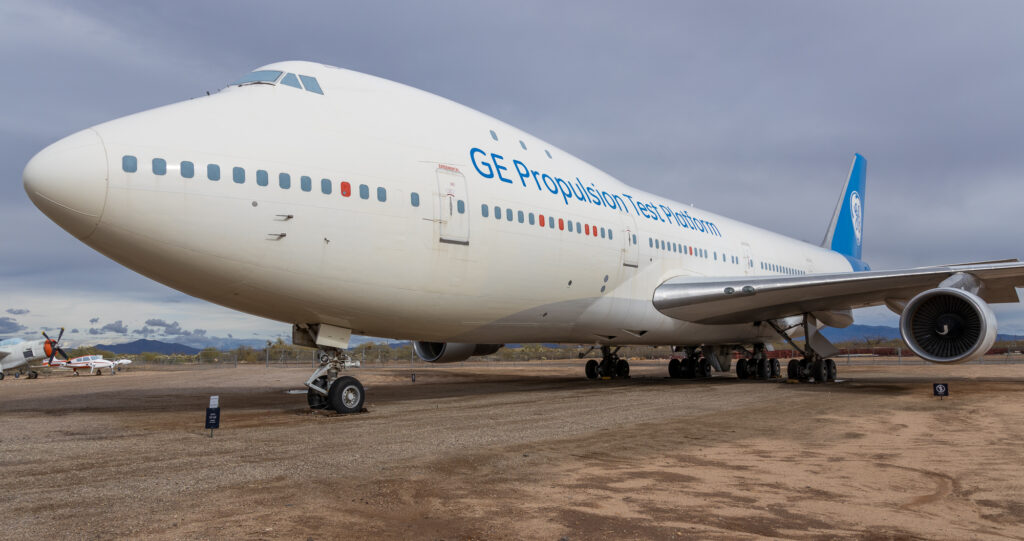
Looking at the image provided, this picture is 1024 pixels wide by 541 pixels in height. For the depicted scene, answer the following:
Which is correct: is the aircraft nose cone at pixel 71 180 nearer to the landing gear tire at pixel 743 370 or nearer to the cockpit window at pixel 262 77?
the cockpit window at pixel 262 77

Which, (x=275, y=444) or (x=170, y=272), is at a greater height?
(x=170, y=272)

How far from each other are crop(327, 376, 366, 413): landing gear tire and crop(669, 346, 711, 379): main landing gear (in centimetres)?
1378

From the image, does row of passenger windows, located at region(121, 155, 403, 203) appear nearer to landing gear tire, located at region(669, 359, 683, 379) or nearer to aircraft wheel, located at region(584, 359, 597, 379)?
aircraft wheel, located at region(584, 359, 597, 379)

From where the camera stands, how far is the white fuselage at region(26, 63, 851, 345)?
7.11 meters

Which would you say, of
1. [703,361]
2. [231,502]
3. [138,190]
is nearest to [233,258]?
[138,190]

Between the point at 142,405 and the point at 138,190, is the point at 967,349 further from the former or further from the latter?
the point at 142,405

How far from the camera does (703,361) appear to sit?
21047mm

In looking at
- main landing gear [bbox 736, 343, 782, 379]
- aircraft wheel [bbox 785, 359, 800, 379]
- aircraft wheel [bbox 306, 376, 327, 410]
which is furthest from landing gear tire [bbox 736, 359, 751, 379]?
aircraft wheel [bbox 306, 376, 327, 410]

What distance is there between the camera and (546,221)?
36.8ft

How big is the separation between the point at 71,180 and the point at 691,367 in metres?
18.2

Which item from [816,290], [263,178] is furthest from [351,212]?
[816,290]

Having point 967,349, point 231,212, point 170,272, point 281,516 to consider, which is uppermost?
point 231,212

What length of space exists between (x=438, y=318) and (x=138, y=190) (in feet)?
14.5

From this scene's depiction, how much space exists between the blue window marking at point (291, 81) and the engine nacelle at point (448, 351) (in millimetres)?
7202
